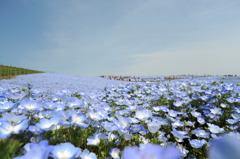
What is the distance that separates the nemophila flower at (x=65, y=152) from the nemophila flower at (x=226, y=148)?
899 millimetres

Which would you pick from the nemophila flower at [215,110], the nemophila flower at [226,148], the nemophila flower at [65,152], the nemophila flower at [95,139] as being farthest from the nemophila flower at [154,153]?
A: the nemophila flower at [215,110]

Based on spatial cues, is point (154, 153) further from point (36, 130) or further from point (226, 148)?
point (36, 130)

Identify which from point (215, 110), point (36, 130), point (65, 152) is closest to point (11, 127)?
point (36, 130)

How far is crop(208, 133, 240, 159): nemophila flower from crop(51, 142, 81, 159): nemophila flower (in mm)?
899

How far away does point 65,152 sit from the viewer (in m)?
1.13

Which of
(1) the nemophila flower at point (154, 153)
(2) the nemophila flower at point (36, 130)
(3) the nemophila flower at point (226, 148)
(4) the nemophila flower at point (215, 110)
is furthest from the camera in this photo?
(4) the nemophila flower at point (215, 110)

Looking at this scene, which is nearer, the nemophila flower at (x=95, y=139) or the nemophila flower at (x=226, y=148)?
the nemophila flower at (x=226, y=148)

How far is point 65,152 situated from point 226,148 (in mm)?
1009

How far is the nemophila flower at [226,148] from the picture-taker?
0.34 metres

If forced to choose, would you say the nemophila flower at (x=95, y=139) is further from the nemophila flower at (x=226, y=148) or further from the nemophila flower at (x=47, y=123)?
the nemophila flower at (x=226, y=148)

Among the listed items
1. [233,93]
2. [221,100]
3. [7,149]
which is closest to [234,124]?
[221,100]

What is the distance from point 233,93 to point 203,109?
1612 millimetres

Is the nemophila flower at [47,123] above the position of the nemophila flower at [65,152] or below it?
above

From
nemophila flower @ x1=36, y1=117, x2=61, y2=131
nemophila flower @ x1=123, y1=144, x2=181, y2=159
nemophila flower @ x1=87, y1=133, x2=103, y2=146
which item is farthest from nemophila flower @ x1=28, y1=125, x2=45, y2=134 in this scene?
nemophila flower @ x1=123, y1=144, x2=181, y2=159
